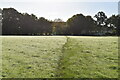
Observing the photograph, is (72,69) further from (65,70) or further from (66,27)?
(66,27)

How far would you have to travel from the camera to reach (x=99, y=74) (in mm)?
16656

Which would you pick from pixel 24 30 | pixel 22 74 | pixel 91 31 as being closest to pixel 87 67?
pixel 22 74

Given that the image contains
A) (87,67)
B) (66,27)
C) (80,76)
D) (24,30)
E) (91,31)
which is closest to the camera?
(80,76)

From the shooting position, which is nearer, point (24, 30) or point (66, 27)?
point (24, 30)

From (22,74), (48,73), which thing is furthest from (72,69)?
(22,74)

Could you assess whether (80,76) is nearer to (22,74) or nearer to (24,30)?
(22,74)

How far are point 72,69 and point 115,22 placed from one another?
181 meters

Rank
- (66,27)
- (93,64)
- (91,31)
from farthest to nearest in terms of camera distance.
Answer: (91,31) < (66,27) < (93,64)

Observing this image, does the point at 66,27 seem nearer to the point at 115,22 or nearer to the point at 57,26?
the point at 57,26

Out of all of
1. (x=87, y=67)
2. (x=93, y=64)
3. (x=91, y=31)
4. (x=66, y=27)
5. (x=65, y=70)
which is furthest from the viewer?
(x=91, y=31)

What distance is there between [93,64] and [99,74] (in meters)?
4.15

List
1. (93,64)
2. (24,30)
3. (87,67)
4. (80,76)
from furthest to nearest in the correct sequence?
(24,30) → (93,64) → (87,67) → (80,76)

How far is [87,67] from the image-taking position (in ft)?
63.3

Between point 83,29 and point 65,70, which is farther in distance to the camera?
point 83,29
